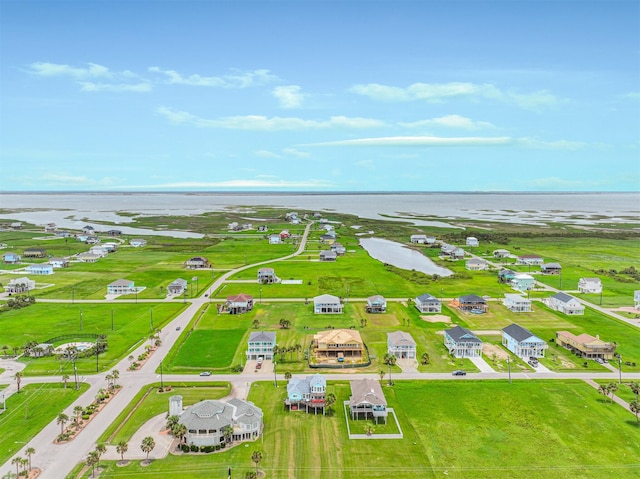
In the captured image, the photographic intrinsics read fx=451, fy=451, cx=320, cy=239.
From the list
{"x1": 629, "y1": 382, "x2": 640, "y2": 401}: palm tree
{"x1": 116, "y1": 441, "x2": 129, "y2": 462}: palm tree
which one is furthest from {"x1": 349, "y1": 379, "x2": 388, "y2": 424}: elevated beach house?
{"x1": 629, "y1": 382, "x2": 640, "y2": 401}: palm tree

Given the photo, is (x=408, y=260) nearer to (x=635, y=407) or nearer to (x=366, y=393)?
(x=635, y=407)

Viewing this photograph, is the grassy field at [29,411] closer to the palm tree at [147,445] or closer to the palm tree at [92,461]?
the palm tree at [92,461]

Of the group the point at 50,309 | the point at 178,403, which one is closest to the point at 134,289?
the point at 50,309

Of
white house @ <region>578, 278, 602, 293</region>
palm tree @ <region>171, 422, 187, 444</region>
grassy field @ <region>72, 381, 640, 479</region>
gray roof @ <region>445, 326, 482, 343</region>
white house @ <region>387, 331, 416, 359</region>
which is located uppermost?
white house @ <region>578, 278, 602, 293</region>

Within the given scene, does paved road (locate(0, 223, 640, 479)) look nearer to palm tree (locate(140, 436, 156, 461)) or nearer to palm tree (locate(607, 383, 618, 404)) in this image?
palm tree (locate(140, 436, 156, 461))

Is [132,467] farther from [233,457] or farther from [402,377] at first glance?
[402,377]

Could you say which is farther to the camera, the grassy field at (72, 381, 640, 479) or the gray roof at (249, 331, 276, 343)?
the gray roof at (249, 331, 276, 343)

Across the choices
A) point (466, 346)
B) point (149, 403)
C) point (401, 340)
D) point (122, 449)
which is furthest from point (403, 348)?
point (122, 449)
